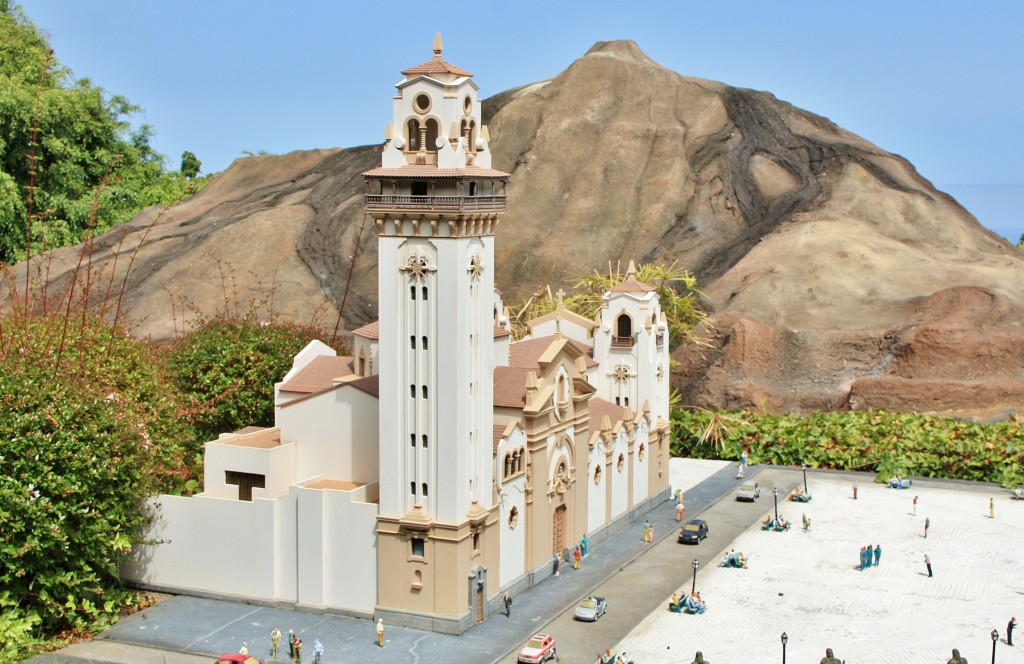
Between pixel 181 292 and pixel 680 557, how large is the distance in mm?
50915

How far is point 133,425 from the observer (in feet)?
135

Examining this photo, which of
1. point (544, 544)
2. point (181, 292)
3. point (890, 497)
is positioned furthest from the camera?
point (181, 292)

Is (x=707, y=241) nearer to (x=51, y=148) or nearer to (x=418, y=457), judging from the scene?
(x=51, y=148)

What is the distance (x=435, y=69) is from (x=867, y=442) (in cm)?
3314

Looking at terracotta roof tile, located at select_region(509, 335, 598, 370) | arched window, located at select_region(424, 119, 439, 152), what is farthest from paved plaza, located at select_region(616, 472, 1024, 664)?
arched window, located at select_region(424, 119, 439, 152)

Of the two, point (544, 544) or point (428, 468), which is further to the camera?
point (544, 544)

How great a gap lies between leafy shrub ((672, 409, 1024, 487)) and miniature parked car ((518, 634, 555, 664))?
91.9ft

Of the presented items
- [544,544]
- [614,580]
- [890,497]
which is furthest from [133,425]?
[890,497]

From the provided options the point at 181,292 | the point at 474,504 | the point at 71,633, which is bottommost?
the point at 71,633

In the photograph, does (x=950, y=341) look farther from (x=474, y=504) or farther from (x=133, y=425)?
(x=133, y=425)

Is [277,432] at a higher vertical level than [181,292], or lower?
lower

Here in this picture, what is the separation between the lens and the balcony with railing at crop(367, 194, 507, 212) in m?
39.2

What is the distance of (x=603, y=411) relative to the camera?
5362 centimetres

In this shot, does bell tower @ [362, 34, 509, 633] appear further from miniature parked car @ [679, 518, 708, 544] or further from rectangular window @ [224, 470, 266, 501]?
miniature parked car @ [679, 518, 708, 544]
